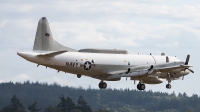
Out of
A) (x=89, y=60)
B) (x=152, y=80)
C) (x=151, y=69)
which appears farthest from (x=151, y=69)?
(x=89, y=60)

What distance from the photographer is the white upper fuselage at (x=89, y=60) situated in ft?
320

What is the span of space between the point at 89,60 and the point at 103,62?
2792 mm

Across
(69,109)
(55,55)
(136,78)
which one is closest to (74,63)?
(55,55)

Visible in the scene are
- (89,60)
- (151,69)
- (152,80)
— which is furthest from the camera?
(152,80)

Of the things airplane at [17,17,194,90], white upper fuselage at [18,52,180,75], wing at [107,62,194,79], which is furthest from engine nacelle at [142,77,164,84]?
white upper fuselage at [18,52,180,75]

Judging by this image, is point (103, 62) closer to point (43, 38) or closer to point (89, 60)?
point (89, 60)

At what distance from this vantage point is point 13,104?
7229 inches

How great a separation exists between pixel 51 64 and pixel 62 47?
5.09m

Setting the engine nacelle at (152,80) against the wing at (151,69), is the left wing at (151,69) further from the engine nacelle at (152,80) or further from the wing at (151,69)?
the engine nacelle at (152,80)

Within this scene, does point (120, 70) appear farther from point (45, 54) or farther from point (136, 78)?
point (45, 54)

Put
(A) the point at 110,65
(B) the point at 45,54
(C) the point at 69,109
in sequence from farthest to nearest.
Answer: (C) the point at 69,109
(A) the point at 110,65
(B) the point at 45,54

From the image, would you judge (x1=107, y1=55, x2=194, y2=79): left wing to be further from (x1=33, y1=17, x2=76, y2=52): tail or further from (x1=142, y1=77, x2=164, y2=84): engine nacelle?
(x1=33, y1=17, x2=76, y2=52): tail

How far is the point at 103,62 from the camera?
338ft

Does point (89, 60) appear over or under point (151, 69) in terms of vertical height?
over
